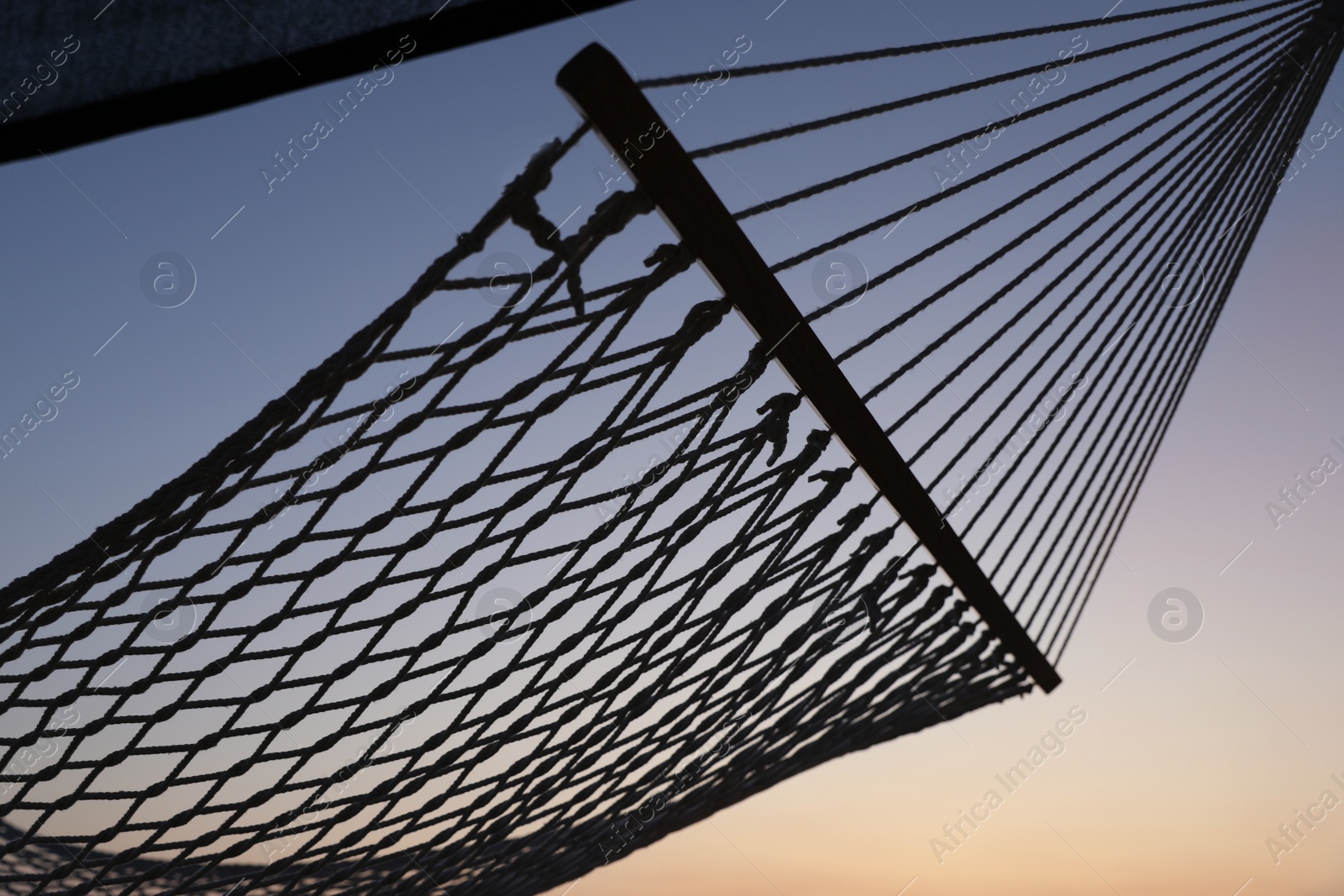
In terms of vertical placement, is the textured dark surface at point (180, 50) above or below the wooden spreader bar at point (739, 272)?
above

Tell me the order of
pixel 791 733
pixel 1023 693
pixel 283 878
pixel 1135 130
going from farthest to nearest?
pixel 1023 693 < pixel 791 733 < pixel 1135 130 < pixel 283 878

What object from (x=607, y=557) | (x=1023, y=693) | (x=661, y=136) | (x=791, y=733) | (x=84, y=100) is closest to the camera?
(x=661, y=136)

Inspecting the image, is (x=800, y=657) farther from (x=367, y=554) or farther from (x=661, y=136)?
(x=661, y=136)

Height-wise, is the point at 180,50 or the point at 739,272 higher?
the point at 180,50

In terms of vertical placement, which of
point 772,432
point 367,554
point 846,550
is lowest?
point 846,550

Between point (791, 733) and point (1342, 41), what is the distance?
1.78 m

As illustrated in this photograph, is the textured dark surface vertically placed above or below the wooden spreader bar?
above

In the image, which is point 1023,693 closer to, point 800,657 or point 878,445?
point 800,657

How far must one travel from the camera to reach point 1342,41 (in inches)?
78.4

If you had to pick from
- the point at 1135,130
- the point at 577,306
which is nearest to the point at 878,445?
the point at 577,306

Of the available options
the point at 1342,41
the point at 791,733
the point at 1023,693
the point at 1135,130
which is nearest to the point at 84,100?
the point at 791,733

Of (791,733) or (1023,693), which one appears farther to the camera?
(1023,693)

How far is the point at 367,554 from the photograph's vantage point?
119 centimetres

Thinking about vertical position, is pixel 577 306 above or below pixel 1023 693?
above
